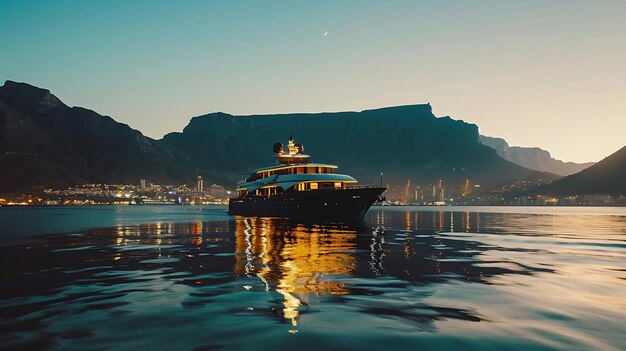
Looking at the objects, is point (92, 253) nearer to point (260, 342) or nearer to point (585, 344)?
point (260, 342)

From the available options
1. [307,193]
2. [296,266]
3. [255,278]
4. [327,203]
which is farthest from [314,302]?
[307,193]

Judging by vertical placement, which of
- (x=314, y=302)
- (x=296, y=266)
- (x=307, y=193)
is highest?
(x=307, y=193)

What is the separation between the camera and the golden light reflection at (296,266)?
15.0m

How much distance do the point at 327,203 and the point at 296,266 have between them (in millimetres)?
43779

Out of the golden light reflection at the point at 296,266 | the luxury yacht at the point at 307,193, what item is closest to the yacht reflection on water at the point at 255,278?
the golden light reflection at the point at 296,266

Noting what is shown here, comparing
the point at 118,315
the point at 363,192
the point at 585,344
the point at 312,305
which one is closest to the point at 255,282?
the point at 312,305

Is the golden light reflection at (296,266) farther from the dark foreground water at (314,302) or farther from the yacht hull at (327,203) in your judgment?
the yacht hull at (327,203)

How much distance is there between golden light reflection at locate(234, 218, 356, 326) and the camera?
15.0 metres

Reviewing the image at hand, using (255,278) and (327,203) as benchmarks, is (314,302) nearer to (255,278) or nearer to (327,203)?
(255,278)

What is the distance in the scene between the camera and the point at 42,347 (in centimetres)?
919

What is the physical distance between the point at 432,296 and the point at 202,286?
7939 millimetres

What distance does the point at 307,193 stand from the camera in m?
66.4

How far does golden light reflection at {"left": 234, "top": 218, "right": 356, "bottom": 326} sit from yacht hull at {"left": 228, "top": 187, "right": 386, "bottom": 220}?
27966mm

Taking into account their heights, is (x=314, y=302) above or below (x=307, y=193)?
below
